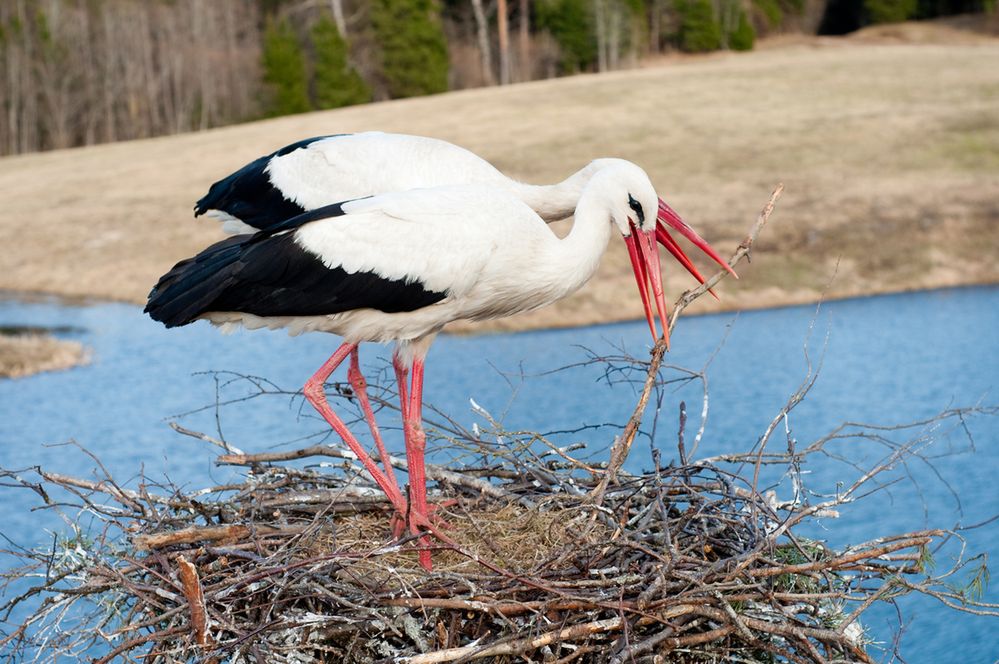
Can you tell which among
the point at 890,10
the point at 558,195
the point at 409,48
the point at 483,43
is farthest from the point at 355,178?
the point at 890,10

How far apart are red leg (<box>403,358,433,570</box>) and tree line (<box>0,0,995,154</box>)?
3918 cm

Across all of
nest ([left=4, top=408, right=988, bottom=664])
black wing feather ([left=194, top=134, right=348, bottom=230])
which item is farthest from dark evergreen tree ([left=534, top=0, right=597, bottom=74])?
nest ([left=4, top=408, right=988, bottom=664])

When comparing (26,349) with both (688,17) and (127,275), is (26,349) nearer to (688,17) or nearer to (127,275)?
(127,275)

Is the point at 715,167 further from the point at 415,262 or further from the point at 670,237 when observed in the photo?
the point at 415,262

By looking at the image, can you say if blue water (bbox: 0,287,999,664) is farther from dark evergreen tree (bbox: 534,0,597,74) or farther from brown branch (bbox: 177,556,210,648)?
dark evergreen tree (bbox: 534,0,597,74)

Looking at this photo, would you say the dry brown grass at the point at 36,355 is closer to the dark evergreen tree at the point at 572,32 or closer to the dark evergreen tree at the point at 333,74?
the dark evergreen tree at the point at 333,74

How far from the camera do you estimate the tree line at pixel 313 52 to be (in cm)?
4488

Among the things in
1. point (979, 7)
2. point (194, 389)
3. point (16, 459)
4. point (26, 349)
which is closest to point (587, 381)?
point (194, 389)

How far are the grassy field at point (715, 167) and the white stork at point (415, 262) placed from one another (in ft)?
44.5

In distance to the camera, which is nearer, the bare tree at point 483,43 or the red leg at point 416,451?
the red leg at point 416,451

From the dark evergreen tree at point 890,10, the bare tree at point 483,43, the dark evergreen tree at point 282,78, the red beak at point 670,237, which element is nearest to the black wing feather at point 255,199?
the red beak at point 670,237

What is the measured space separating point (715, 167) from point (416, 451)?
2083 centimetres

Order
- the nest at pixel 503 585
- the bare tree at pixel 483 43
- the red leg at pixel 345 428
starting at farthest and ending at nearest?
the bare tree at pixel 483 43 < the red leg at pixel 345 428 < the nest at pixel 503 585

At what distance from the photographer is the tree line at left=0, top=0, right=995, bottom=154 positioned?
44.9m
